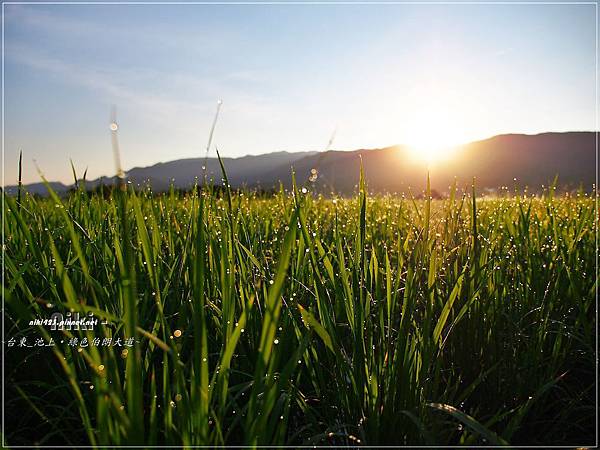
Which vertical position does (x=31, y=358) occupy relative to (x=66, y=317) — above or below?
below

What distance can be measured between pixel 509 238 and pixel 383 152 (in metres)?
54.1

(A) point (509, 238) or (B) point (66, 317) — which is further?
(A) point (509, 238)

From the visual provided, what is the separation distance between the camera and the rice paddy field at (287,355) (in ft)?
2.23

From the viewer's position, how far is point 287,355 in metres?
1.15

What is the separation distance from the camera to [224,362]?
70 cm

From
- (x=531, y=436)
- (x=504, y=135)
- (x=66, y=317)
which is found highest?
(x=504, y=135)

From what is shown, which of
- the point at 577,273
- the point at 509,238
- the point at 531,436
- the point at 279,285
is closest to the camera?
the point at 279,285

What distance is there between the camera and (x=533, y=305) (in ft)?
4.62

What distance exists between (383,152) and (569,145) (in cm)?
2252

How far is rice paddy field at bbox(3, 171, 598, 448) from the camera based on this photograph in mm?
678

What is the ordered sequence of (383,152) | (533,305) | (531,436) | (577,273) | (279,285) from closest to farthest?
1. (279,285)
2. (531,436)
3. (533,305)
4. (577,273)
5. (383,152)

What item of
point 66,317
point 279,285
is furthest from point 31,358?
point 279,285

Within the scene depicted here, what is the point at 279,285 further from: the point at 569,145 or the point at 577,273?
the point at 569,145

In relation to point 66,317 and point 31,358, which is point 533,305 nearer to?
point 66,317
